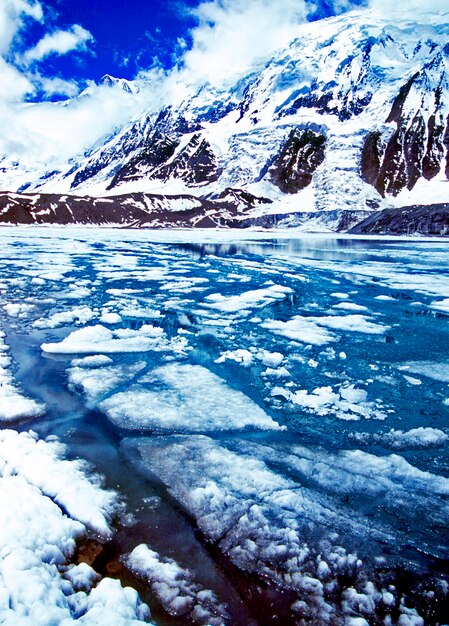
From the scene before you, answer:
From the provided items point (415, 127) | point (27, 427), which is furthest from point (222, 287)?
point (415, 127)

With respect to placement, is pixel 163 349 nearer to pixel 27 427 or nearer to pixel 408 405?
pixel 27 427

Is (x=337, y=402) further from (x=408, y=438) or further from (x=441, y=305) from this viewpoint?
(x=441, y=305)

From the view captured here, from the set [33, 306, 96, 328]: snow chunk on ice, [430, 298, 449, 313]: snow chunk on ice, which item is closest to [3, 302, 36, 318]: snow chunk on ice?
[33, 306, 96, 328]: snow chunk on ice

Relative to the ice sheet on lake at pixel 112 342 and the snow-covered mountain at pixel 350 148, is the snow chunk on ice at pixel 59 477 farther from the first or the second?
the snow-covered mountain at pixel 350 148

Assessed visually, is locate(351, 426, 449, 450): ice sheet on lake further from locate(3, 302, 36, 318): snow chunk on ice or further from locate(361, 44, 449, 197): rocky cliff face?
locate(361, 44, 449, 197): rocky cliff face

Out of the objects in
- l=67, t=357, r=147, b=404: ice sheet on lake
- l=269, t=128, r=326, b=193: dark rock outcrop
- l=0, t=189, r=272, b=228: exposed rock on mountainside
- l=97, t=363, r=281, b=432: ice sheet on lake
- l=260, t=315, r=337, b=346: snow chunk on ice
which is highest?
l=269, t=128, r=326, b=193: dark rock outcrop

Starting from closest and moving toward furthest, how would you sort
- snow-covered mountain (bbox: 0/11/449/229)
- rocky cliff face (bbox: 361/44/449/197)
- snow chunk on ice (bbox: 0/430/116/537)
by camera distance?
snow chunk on ice (bbox: 0/430/116/537), snow-covered mountain (bbox: 0/11/449/229), rocky cliff face (bbox: 361/44/449/197)

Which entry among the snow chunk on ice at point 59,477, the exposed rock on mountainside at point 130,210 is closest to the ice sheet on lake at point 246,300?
the snow chunk on ice at point 59,477
